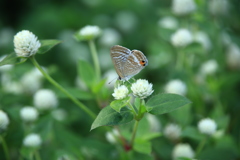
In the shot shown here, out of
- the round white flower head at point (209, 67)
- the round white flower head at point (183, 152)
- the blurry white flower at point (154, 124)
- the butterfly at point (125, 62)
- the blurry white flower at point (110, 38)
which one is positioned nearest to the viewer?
the butterfly at point (125, 62)

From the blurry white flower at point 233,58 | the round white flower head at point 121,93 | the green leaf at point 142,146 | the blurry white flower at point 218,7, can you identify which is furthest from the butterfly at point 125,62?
the blurry white flower at point 218,7

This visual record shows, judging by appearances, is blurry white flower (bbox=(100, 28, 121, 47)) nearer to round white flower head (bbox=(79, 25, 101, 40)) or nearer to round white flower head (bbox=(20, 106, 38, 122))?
round white flower head (bbox=(79, 25, 101, 40))

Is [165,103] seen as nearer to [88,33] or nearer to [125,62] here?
[125,62]

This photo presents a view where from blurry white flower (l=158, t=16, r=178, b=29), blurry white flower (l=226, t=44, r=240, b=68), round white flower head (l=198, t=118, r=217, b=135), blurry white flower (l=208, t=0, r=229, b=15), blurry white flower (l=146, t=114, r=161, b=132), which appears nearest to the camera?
round white flower head (l=198, t=118, r=217, b=135)

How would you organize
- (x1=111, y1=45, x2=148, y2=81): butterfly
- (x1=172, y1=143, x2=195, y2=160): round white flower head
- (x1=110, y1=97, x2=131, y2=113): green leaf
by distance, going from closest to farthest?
(x1=110, y1=97, x2=131, y2=113): green leaf
(x1=111, y1=45, x2=148, y2=81): butterfly
(x1=172, y1=143, x2=195, y2=160): round white flower head

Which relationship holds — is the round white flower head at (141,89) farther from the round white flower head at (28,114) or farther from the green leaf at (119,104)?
the round white flower head at (28,114)

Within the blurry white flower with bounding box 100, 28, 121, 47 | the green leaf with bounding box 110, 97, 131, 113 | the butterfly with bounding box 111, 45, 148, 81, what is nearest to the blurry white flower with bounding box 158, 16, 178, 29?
the blurry white flower with bounding box 100, 28, 121, 47

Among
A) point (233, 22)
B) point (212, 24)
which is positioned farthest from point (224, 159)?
point (233, 22)

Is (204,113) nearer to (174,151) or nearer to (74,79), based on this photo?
(174,151)

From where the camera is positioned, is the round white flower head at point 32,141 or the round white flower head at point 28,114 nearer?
the round white flower head at point 32,141
